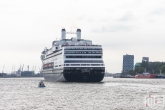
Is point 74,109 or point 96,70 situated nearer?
point 74,109

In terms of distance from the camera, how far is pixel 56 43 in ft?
480

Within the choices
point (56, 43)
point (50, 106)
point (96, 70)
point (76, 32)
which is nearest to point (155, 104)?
point (50, 106)

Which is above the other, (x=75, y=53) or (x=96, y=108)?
(x=75, y=53)

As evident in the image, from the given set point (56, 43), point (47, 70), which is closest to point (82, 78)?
point (56, 43)

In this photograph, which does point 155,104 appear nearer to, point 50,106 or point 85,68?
point 50,106

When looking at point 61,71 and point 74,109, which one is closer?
point 74,109

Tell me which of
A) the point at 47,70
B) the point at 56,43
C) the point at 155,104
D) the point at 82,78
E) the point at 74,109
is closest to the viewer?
the point at 74,109

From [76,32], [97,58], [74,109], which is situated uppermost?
[76,32]

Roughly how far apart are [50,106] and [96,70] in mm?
62787

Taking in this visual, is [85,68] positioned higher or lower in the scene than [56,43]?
lower

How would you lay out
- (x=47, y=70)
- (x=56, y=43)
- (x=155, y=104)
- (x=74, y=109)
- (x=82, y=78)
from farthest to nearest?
1. (x=47, y=70)
2. (x=56, y=43)
3. (x=82, y=78)
4. (x=155, y=104)
5. (x=74, y=109)

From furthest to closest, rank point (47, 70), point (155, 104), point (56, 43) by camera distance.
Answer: point (47, 70) < point (56, 43) < point (155, 104)

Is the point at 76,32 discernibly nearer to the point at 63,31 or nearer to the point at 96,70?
the point at 63,31

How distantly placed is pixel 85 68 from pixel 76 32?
4373 cm
